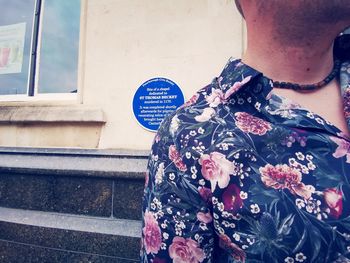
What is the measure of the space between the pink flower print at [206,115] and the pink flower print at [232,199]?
0.20 meters

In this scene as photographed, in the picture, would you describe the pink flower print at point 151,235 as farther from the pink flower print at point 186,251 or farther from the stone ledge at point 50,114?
the stone ledge at point 50,114

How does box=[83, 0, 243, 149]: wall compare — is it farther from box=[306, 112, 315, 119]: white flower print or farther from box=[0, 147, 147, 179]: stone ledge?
box=[306, 112, 315, 119]: white flower print

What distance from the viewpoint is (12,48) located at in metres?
3.62

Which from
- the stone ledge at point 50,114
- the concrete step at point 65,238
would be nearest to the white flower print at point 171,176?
the concrete step at point 65,238

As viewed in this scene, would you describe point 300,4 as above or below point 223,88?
above

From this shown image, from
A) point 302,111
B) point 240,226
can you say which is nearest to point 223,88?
point 302,111

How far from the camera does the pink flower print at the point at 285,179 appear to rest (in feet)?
2.41

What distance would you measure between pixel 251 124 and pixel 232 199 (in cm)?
21

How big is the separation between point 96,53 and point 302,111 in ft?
8.55

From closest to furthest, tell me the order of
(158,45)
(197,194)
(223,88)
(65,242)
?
(197,194) → (223,88) → (65,242) → (158,45)

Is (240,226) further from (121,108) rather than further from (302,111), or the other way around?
(121,108)

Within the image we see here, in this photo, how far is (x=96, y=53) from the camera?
306 centimetres

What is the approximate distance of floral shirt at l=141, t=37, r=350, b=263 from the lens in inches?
28.2

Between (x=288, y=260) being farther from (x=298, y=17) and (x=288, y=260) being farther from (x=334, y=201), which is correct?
(x=298, y=17)
